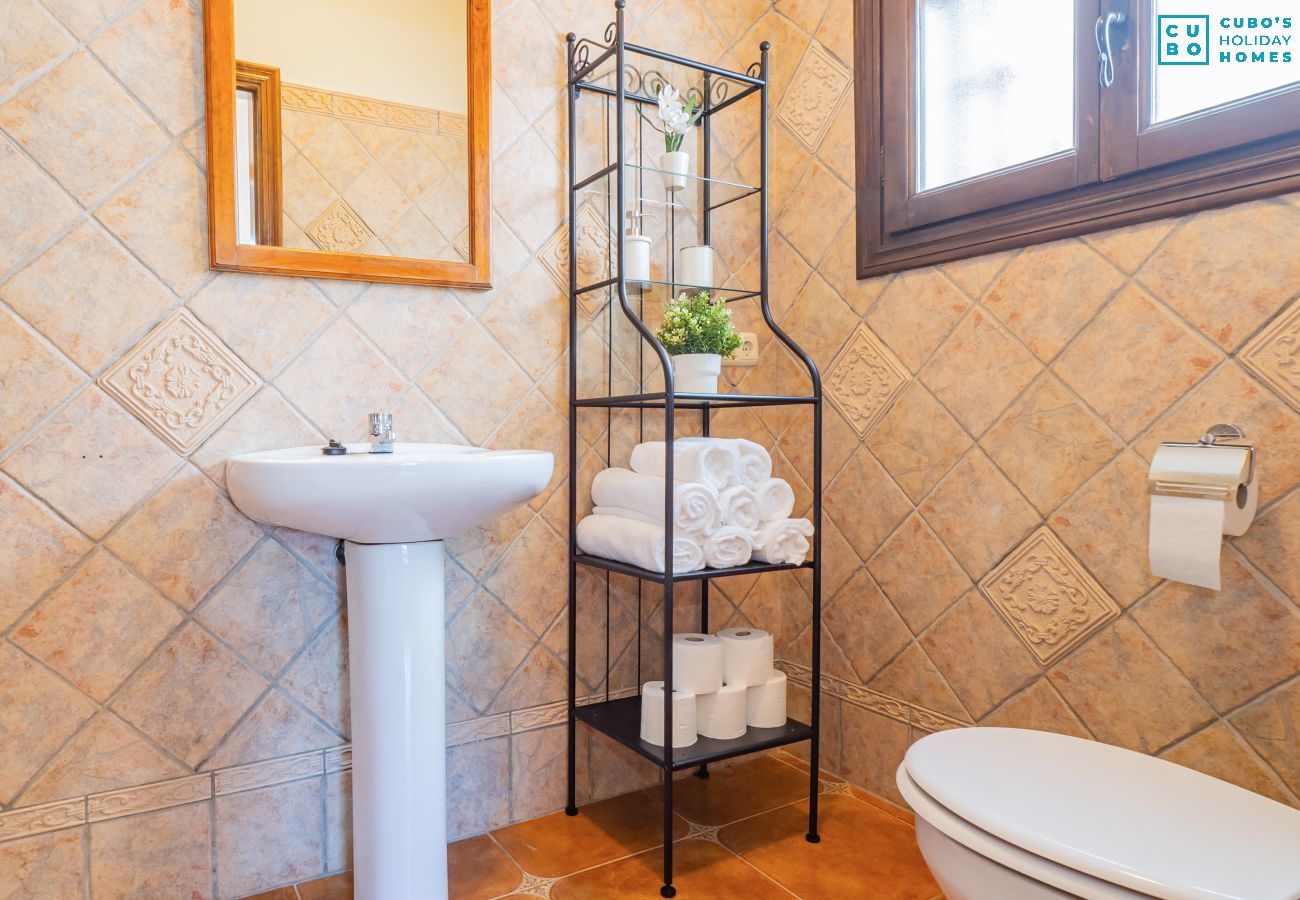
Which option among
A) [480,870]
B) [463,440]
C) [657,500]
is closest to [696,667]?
[657,500]

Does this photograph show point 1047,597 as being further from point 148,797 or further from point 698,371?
A: point 148,797

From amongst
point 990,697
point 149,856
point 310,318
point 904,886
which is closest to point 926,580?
point 990,697

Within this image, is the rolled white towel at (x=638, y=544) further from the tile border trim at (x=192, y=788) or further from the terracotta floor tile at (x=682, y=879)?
the terracotta floor tile at (x=682, y=879)

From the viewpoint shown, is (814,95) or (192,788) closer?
(192,788)

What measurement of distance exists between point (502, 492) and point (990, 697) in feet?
3.68

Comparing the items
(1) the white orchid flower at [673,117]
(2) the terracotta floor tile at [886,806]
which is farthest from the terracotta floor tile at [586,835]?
(1) the white orchid flower at [673,117]

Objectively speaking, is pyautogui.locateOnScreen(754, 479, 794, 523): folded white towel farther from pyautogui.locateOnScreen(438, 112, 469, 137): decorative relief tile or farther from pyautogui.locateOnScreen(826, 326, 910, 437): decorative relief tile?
pyautogui.locateOnScreen(438, 112, 469, 137): decorative relief tile

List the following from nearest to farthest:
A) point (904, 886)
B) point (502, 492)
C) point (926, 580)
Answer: point (502, 492), point (904, 886), point (926, 580)

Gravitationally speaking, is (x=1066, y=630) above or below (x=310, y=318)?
below

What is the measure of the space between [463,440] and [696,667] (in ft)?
2.36

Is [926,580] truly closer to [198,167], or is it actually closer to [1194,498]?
[1194,498]

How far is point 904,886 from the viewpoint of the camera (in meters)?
1.56

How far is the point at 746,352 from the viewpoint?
216 centimetres

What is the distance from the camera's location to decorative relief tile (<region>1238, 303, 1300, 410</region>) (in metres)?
1.23
